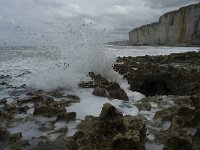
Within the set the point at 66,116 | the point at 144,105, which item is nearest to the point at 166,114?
the point at 144,105

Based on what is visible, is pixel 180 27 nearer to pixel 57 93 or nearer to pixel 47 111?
pixel 57 93

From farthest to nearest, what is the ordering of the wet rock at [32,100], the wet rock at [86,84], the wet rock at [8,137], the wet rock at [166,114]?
1. the wet rock at [86,84]
2. the wet rock at [32,100]
3. the wet rock at [166,114]
4. the wet rock at [8,137]

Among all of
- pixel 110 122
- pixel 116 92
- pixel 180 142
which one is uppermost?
pixel 110 122

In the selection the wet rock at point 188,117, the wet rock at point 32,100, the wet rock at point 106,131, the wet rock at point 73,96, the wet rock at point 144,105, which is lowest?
the wet rock at point 73,96

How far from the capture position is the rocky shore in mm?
2689

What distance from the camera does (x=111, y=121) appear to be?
2807 mm

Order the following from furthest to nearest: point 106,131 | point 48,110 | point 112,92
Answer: point 112,92 < point 48,110 < point 106,131

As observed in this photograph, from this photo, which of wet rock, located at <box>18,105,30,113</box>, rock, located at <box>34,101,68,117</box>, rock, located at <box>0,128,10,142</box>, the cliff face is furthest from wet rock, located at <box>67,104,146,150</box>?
the cliff face

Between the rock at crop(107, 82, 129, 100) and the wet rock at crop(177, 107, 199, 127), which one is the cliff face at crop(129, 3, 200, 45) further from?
the wet rock at crop(177, 107, 199, 127)

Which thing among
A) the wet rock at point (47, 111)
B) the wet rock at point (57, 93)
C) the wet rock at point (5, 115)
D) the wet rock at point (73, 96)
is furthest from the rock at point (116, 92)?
the wet rock at point (5, 115)

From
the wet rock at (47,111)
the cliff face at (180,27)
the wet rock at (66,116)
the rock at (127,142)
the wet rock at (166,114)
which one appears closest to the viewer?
the rock at (127,142)

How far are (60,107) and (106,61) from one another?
144 inches

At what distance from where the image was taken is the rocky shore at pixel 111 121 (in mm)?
2689

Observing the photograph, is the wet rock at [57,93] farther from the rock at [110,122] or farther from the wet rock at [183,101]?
the rock at [110,122]
